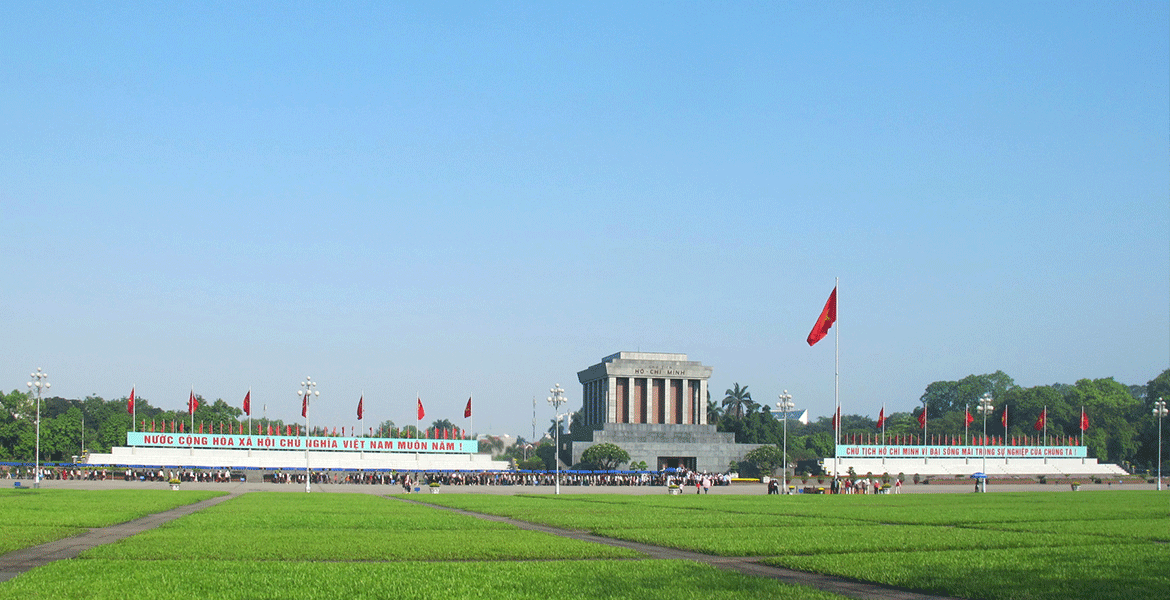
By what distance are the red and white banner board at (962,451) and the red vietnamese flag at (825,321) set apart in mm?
Answer: 80722

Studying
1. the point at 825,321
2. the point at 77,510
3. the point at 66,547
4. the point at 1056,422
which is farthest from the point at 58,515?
the point at 1056,422

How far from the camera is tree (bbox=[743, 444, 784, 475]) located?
122562 mm

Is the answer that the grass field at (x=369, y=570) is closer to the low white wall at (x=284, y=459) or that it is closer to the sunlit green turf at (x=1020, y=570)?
the sunlit green turf at (x=1020, y=570)

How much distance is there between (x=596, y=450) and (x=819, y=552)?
3837 inches

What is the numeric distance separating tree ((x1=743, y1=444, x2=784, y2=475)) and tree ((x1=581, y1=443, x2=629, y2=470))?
628 inches

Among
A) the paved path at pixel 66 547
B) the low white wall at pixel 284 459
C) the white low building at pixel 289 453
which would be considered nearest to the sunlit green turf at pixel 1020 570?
the paved path at pixel 66 547

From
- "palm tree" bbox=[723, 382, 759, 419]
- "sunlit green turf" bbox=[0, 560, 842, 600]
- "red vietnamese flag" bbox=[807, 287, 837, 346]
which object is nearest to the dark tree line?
"palm tree" bbox=[723, 382, 759, 419]

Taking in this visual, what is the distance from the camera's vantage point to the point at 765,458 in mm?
123312

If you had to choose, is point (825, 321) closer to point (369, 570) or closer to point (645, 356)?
point (369, 570)

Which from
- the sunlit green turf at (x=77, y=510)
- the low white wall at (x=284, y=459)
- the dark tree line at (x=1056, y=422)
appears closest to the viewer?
the sunlit green turf at (x=77, y=510)

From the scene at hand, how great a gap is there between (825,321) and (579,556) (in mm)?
33741

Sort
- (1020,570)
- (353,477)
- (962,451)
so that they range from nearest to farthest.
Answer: (1020,570) < (353,477) < (962,451)

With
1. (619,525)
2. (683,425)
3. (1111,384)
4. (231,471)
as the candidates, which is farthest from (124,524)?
(1111,384)

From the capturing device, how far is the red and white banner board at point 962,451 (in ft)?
429
